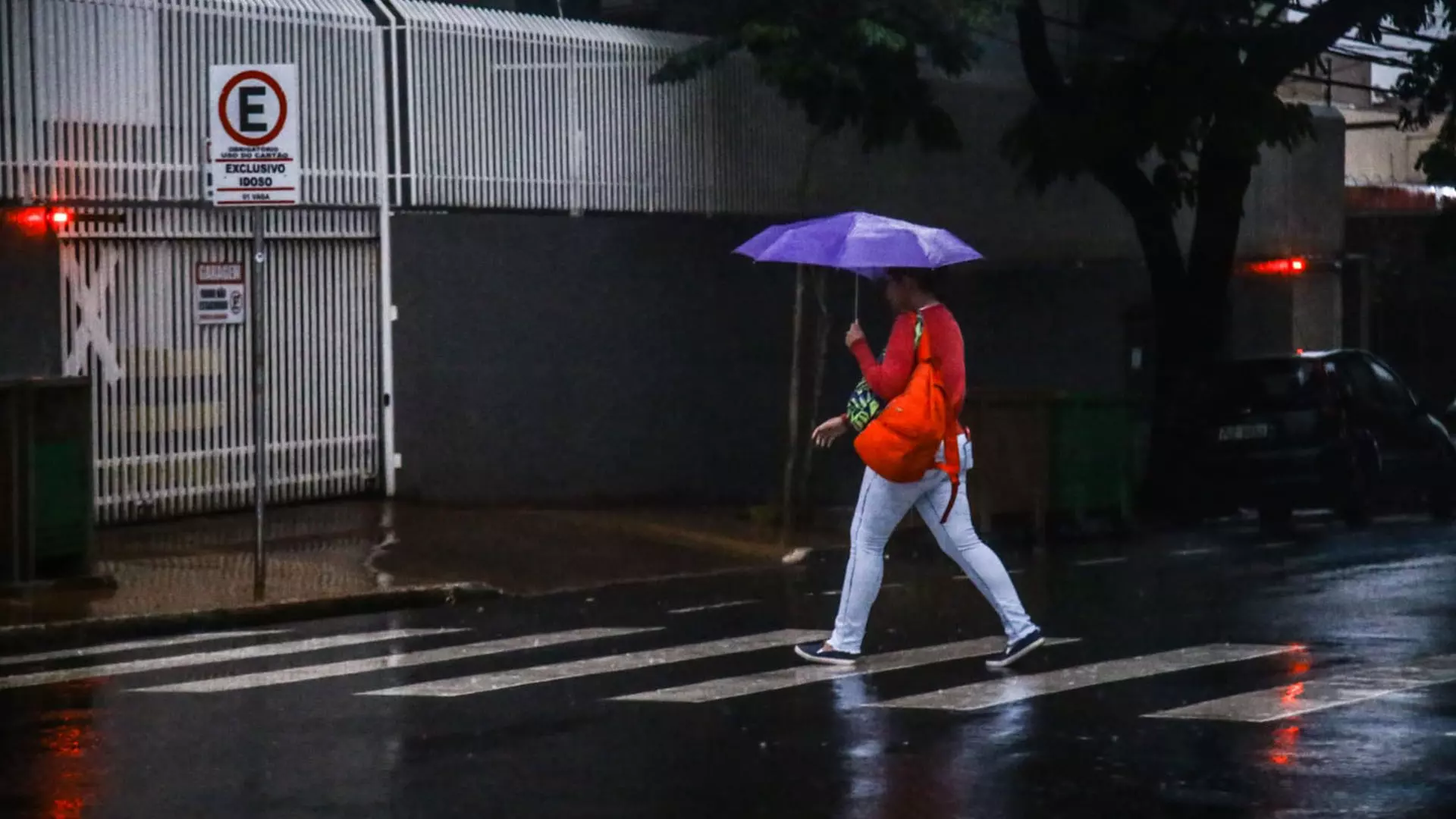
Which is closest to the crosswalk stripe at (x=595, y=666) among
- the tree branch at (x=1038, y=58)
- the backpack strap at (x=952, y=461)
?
the backpack strap at (x=952, y=461)

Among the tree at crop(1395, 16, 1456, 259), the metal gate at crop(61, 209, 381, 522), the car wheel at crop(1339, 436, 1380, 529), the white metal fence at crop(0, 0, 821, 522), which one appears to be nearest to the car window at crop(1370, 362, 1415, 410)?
the car wheel at crop(1339, 436, 1380, 529)

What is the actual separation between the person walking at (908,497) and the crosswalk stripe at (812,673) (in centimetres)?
19

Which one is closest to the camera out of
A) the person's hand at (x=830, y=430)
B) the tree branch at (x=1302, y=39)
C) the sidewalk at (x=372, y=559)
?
the person's hand at (x=830, y=430)

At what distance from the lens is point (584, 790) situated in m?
7.15

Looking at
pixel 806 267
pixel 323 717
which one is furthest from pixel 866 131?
pixel 323 717

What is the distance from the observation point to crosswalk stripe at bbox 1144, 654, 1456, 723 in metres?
8.42

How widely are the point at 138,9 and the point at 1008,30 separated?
11.9 meters

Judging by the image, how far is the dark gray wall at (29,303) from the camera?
638 inches

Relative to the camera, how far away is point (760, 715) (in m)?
8.66

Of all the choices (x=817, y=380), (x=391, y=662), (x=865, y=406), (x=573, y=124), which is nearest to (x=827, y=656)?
(x=865, y=406)

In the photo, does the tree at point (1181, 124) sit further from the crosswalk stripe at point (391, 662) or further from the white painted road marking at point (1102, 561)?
the crosswalk stripe at point (391, 662)

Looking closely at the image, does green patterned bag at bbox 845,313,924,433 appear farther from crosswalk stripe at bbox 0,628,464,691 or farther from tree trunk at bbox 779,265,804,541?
tree trunk at bbox 779,265,804,541

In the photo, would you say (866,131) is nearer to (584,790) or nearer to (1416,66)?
(1416,66)

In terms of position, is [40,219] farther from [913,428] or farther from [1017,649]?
[1017,649]
